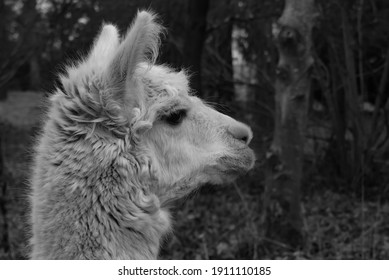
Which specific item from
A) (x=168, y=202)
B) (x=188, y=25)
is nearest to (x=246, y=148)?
(x=168, y=202)

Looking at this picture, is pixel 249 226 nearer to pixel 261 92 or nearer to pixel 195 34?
pixel 195 34

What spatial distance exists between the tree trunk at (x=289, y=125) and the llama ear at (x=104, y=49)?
9.79 feet

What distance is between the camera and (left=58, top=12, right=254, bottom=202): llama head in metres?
3.07

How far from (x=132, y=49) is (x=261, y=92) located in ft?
27.9

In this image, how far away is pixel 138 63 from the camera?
3158 millimetres

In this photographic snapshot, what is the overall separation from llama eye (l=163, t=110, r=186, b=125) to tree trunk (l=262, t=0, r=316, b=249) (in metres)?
3.11

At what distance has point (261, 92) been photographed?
37.1 ft

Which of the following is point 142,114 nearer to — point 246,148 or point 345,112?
point 246,148

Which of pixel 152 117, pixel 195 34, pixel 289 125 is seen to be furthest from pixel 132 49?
pixel 195 34

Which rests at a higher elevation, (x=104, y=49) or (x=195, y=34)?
(x=195, y=34)

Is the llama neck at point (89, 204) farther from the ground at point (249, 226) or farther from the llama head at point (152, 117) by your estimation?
the ground at point (249, 226)

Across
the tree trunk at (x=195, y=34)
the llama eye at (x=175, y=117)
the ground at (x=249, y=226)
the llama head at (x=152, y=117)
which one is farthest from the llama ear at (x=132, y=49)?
the tree trunk at (x=195, y=34)

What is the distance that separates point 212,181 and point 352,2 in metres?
7.47

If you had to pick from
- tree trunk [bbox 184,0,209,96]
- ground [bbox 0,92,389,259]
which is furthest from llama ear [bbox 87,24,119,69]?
tree trunk [bbox 184,0,209,96]
